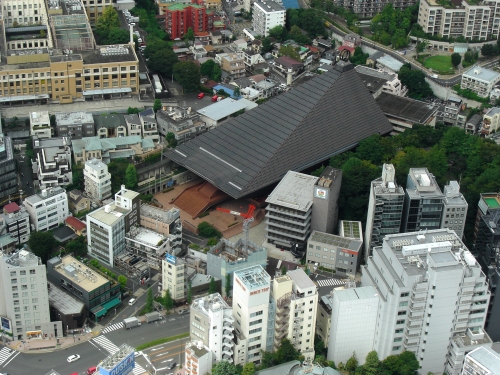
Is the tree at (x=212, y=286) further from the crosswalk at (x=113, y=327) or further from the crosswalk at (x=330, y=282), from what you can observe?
the crosswalk at (x=330, y=282)

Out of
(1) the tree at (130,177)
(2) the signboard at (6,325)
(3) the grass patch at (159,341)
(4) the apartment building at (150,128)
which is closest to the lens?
(2) the signboard at (6,325)

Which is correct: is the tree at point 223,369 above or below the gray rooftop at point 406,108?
below

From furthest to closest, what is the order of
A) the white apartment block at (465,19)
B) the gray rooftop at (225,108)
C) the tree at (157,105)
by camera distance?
1. the white apartment block at (465,19)
2. the tree at (157,105)
3. the gray rooftop at (225,108)

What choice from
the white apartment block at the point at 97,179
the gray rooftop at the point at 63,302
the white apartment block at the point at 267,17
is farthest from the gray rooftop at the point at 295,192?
the white apartment block at the point at 267,17

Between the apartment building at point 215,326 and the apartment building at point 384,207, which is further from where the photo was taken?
the apartment building at point 384,207

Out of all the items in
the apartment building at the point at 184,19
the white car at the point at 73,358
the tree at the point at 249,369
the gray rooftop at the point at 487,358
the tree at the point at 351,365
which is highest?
the apartment building at the point at 184,19

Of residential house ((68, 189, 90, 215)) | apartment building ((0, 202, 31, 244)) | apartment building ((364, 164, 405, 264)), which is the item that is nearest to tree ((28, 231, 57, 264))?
apartment building ((0, 202, 31, 244))
